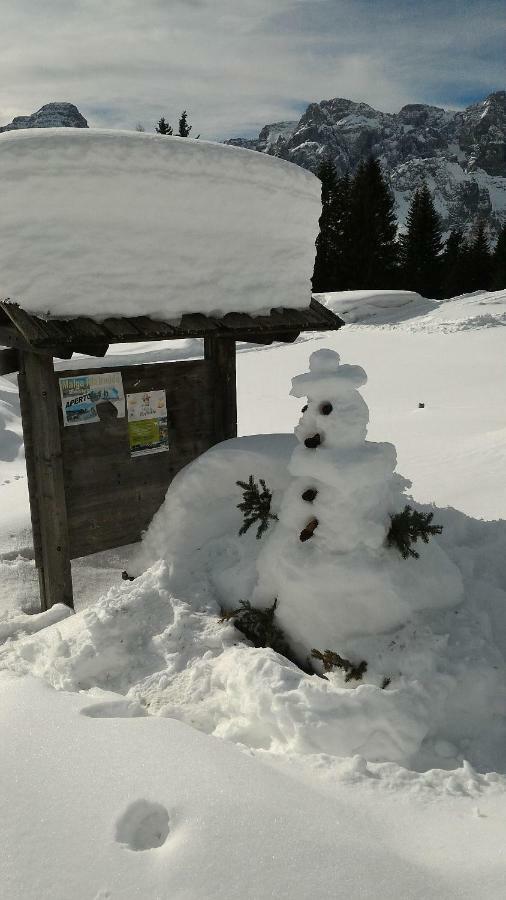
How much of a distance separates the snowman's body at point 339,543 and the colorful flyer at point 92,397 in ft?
5.36

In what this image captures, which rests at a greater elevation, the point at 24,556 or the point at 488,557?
the point at 488,557

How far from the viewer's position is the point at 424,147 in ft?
557

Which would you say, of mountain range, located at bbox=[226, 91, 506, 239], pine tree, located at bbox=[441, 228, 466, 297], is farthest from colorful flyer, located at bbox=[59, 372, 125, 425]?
mountain range, located at bbox=[226, 91, 506, 239]

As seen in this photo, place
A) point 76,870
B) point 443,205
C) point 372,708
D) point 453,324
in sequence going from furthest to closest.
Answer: point 443,205, point 453,324, point 372,708, point 76,870

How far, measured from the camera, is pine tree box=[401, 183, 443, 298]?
36.0 metres

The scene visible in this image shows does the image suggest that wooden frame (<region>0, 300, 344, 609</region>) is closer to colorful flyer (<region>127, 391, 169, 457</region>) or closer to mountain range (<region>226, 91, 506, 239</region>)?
colorful flyer (<region>127, 391, 169, 457</region>)

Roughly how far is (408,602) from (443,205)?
163m

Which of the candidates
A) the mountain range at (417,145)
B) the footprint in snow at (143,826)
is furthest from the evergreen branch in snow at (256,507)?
the mountain range at (417,145)

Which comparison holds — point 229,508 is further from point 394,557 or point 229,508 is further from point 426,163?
point 426,163

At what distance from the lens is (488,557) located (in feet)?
15.1

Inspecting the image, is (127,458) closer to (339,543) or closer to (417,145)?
(339,543)

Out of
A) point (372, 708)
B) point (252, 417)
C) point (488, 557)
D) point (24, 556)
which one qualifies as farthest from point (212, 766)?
point (252, 417)

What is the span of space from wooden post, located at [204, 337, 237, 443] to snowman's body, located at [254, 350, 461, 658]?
1666 millimetres

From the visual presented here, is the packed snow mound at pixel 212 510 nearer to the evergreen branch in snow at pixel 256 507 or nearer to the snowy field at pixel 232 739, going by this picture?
the snowy field at pixel 232 739
